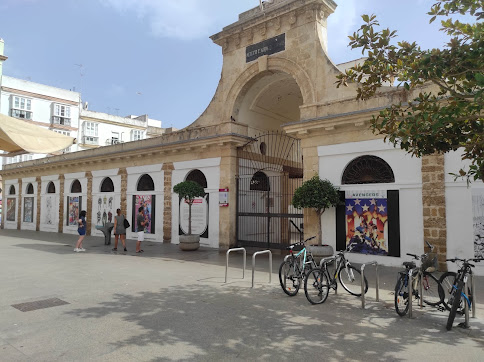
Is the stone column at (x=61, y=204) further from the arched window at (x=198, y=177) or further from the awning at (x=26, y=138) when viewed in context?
the awning at (x=26, y=138)

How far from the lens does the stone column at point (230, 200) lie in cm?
1488

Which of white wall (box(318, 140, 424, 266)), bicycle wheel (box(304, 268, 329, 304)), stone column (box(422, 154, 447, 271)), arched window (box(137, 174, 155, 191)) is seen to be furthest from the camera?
arched window (box(137, 174, 155, 191))

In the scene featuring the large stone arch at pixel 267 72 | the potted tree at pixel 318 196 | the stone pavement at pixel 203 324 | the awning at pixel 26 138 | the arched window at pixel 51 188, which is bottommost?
the stone pavement at pixel 203 324

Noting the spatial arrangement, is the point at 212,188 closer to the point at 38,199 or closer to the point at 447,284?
the point at 447,284

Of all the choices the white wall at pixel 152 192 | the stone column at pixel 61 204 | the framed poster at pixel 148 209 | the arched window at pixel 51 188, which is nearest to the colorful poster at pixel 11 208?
the arched window at pixel 51 188

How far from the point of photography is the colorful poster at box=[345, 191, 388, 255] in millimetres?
10922

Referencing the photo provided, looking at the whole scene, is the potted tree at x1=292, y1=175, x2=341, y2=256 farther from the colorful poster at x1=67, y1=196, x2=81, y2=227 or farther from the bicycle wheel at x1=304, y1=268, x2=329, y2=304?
the colorful poster at x1=67, y1=196, x2=81, y2=227

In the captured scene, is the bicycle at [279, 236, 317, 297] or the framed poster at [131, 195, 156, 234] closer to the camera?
the bicycle at [279, 236, 317, 297]

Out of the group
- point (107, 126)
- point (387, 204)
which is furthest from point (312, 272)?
point (107, 126)

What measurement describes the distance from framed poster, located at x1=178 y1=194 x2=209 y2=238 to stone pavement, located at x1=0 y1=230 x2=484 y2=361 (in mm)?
6804

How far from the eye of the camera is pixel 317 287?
660 centimetres

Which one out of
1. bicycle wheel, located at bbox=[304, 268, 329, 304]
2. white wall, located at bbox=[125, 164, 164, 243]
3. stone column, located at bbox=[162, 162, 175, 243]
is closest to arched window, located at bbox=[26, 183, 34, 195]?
white wall, located at bbox=[125, 164, 164, 243]

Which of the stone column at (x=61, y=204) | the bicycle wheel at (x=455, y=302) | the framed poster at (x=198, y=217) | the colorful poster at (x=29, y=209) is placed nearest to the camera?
the bicycle wheel at (x=455, y=302)

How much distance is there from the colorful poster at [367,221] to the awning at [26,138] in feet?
28.7
